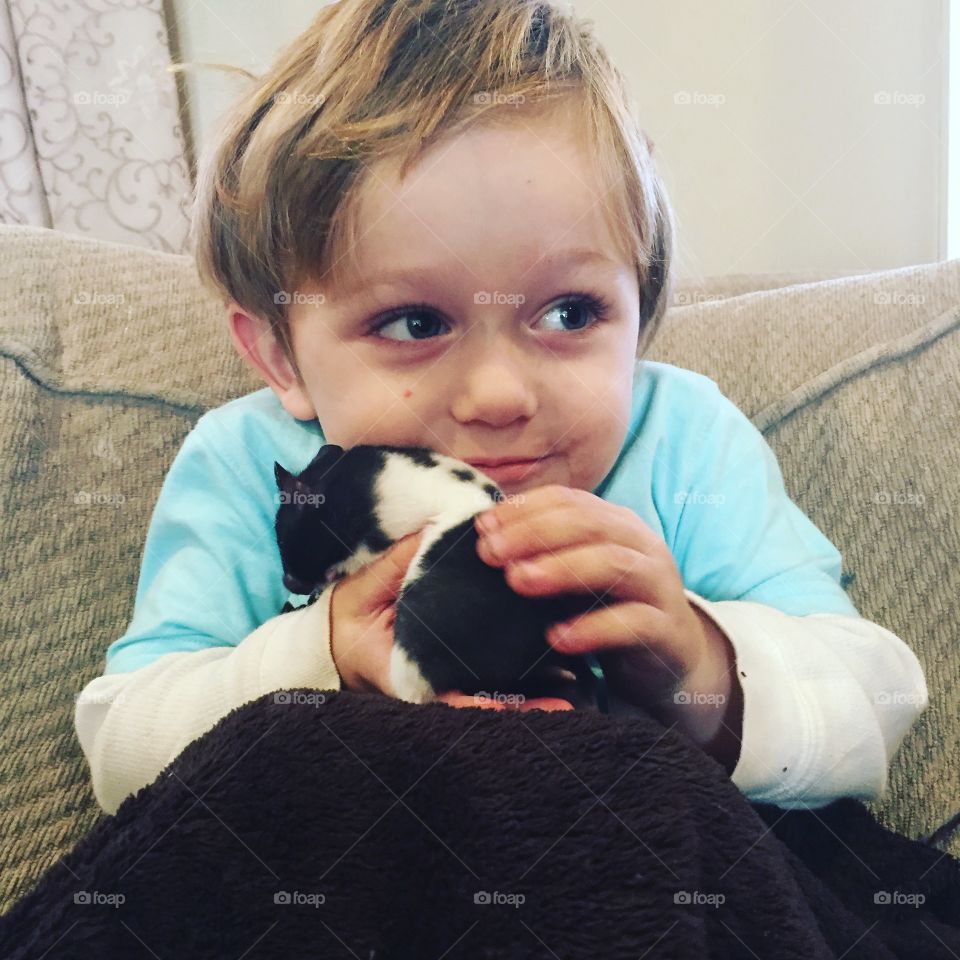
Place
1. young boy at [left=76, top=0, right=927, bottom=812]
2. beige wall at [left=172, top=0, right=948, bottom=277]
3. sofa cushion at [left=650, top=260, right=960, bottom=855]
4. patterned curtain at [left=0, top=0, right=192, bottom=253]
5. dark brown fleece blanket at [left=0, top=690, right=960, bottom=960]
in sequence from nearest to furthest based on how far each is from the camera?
1. dark brown fleece blanket at [left=0, top=690, right=960, bottom=960]
2. young boy at [left=76, top=0, right=927, bottom=812]
3. sofa cushion at [left=650, top=260, right=960, bottom=855]
4. beige wall at [left=172, top=0, right=948, bottom=277]
5. patterned curtain at [left=0, top=0, right=192, bottom=253]

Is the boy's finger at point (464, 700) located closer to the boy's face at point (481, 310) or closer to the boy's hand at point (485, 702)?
the boy's hand at point (485, 702)

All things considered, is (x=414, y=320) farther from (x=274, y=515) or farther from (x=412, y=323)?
(x=274, y=515)

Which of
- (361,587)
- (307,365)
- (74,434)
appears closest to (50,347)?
(74,434)

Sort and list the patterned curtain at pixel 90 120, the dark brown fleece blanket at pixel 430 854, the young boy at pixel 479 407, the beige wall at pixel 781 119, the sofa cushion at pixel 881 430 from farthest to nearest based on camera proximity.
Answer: the patterned curtain at pixel 90 120, the beige wall at pixel 781 119, the sofa cushion at pixel 881 430, the young boy at pixel 479 407, the dark brown fleece blanket at pixel 430 854

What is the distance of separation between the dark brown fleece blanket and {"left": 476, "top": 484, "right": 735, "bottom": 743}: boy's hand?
0.06 metres

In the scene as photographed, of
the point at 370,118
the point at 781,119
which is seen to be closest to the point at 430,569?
the point at 370,118

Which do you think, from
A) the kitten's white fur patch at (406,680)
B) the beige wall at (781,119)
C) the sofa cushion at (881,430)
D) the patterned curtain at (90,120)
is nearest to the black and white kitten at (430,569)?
the kitten's white fur patch at (406,680)

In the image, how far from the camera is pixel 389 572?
1.38 feet

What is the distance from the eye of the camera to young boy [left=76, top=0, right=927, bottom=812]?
0.44 m

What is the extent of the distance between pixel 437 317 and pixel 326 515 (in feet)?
0.40

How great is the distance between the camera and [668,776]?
1.13ft

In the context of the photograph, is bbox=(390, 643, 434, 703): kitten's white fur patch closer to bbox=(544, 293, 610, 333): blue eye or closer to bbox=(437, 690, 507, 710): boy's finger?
bbox=(437, 690, 507, 710): boy's finger

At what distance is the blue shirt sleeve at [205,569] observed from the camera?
1.62 ft

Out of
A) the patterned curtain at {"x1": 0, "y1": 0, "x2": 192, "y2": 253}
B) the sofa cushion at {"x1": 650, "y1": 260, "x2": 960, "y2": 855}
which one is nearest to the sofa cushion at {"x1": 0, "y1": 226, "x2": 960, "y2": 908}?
the sofa cushion at {"x1": 650, "y1": 260, "x2": 960, "y2": 855}
